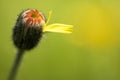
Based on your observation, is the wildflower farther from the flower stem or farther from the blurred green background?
the blurred green background

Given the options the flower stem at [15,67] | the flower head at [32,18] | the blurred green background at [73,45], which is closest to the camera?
the flower stem at [15,67]

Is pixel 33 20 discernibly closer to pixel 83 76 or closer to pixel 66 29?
pixel 66 29

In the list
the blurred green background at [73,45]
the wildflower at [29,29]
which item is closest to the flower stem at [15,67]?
the wildflower at [29,29]

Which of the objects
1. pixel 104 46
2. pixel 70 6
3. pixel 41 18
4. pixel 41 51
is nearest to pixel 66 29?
pixel 41 18

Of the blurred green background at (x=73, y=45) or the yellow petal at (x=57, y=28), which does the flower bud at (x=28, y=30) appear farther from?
the blurred green background at (x=73, y=45)

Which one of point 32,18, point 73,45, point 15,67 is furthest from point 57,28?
point 73,45

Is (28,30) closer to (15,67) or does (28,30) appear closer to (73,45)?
(15,67)
